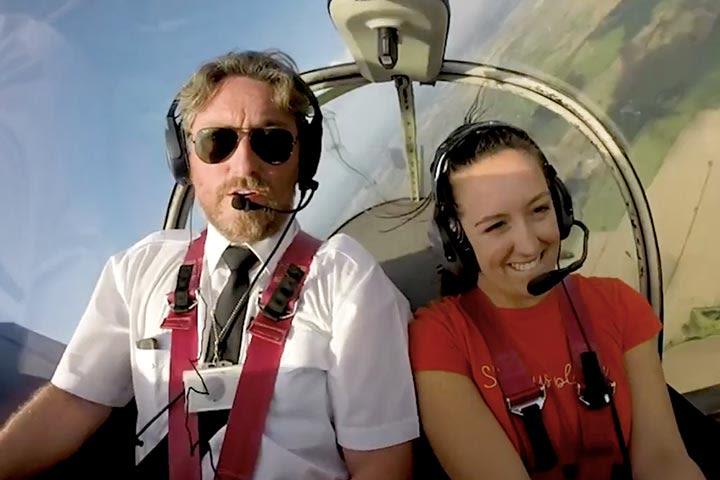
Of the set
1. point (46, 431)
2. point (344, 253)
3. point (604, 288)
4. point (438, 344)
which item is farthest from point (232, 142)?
point (604, 288)

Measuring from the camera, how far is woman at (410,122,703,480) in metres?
1.29

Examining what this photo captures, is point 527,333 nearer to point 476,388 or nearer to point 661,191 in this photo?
point 476,388

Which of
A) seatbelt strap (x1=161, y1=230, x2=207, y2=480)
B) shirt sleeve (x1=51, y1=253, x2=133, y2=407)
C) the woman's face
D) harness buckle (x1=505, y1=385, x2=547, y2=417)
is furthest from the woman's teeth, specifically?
shirt sleeve (x1=51, y1=253, x2=133, y2=407)

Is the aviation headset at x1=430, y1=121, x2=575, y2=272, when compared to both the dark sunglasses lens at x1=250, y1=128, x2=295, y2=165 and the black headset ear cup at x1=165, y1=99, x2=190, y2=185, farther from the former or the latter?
the black headset ear cup at x1=165, y1=99, x2=190, y2=185

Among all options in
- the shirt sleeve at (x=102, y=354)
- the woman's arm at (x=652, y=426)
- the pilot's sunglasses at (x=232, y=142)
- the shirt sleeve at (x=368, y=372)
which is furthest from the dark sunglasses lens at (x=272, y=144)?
the woman's arm at (x=652, y=426)

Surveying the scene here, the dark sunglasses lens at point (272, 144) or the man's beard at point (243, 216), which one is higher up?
the dark sunglasses lens at point (272, 144)

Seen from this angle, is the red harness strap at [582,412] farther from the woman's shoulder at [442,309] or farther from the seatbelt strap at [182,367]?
the seatbelt strap at [182,367]

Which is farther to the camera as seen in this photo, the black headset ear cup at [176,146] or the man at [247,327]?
the black headset ear cup at [176,146]

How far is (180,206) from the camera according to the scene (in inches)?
72.3

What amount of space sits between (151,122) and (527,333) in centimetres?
102

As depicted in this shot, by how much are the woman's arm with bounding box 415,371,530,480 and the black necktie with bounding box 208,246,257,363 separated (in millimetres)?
316

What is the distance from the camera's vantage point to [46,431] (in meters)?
1.41

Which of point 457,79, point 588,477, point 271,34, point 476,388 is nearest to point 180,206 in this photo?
point 271,34

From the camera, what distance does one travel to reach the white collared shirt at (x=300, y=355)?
129 centimetres
